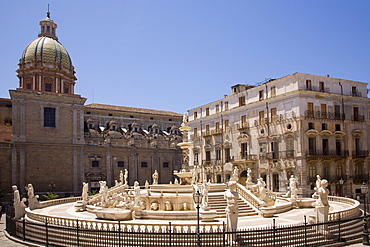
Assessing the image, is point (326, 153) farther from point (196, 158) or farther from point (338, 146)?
point (196, 158)

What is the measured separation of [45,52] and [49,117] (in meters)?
9.67

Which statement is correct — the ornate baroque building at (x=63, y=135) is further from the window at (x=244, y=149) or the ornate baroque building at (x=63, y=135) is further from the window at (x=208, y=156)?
the window at (x=244, y=149)

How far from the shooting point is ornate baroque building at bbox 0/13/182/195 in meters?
42.9

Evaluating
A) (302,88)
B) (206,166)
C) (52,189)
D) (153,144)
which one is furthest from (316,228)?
(153,144)

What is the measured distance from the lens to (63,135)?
4562 cm

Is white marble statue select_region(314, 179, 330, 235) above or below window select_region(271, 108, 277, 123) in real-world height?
below

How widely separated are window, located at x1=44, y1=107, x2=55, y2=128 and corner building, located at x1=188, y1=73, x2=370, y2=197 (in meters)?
22.4

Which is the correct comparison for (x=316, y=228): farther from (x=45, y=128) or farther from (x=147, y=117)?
(x=147, y=117)

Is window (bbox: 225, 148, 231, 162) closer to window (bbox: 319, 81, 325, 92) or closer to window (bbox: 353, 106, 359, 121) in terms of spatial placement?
window (bbox: 319, 81, 325, 92)

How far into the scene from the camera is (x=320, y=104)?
3512 centimetres

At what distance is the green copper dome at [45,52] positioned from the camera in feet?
159

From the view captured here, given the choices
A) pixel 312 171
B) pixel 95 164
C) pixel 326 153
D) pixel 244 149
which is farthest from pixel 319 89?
pixel 95 164

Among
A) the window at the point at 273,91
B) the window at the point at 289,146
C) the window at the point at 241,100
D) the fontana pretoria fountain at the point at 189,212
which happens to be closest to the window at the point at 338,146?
the window at the point at 289,146

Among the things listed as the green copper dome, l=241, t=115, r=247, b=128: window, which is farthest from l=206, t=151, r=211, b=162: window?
the green copper dome
